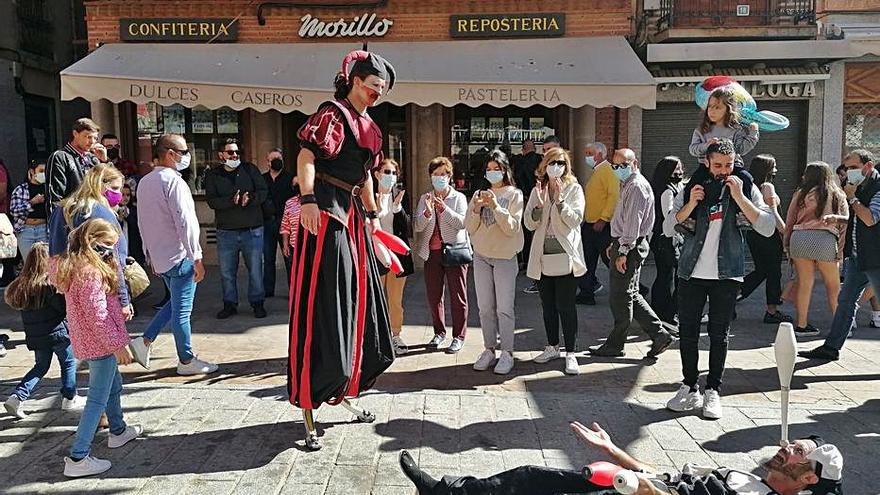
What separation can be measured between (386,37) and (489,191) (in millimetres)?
6489

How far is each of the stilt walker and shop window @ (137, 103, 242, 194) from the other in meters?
8.33

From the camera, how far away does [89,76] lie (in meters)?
9.27

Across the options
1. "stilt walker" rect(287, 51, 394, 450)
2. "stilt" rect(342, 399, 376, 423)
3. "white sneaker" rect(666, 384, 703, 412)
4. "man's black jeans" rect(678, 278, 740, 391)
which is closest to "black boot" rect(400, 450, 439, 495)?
"stilt walker" rect(287, 51, 394, 450)

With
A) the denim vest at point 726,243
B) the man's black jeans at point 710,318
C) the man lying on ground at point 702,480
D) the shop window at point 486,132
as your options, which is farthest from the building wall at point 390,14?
the man lying on ground at point 702,480

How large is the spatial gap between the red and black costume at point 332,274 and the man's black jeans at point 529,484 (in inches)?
45.7

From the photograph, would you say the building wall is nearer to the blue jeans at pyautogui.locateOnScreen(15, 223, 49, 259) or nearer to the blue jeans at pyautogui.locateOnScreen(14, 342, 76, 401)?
the blue jeans at pyautogui.locateOnScreen(15, 223, 49, 259)

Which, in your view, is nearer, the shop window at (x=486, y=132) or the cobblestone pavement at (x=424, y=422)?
the cobblestone pavement at (x=424, y=422)

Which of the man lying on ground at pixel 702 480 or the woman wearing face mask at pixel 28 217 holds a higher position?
the woman wearing face mask at pixel 28 217

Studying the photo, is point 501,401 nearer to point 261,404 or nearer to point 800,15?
point 261,404

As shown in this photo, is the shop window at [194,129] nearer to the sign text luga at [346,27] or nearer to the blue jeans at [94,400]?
the sign text luga at [346,27]

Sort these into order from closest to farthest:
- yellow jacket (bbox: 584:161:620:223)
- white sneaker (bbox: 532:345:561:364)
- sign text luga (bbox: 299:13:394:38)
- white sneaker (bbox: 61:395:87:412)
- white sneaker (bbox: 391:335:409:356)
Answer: white sneaker (bbox: 61:395:87:412), white sneaker (bbox: 532:345:561:364), white sneaker (bbox: 391:335:409:356), yellow jacket (bbox: 584:161:620:223), sign text luga (bbox: 299:13:394:38)

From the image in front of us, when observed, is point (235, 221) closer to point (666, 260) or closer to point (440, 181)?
point (440, 181)

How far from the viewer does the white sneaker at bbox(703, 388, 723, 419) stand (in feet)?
14.4

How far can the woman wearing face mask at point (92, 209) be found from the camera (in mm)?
4328
